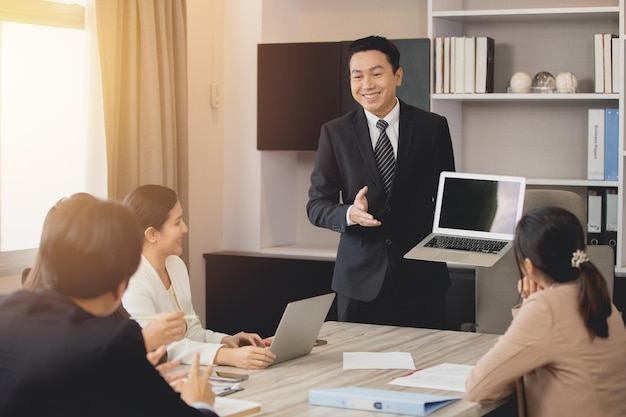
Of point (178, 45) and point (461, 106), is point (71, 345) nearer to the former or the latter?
point (178, 45)

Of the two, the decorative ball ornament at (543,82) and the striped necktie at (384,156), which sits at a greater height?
the decorative ball ornament at (543,82)

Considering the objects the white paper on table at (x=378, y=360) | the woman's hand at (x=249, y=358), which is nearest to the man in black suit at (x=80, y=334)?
the woman's hand at (x=249, y=358)

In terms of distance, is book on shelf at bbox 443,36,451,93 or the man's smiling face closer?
the man's smiling face

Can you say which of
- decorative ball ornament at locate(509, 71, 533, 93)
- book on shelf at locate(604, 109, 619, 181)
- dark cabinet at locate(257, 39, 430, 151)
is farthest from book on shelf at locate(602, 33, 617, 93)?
dark cabinet at locate(257, 39, 430, 151)

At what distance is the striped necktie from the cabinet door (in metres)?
1.25

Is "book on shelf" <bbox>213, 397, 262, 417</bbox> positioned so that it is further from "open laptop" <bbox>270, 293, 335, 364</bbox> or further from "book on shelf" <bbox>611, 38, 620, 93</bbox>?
"book on shelf" <bbox>611, 38, 620, 93</bbox>

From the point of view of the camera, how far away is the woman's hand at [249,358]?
8.18 ft

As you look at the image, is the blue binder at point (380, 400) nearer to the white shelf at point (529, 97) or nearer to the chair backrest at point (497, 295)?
the chair backrest at point (497, 295)

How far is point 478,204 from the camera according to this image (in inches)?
129

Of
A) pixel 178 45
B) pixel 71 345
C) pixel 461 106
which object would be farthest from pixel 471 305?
pixel 71 345

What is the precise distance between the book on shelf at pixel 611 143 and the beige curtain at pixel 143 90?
6.61 ft

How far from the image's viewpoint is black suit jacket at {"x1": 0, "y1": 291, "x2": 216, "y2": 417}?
151 cm

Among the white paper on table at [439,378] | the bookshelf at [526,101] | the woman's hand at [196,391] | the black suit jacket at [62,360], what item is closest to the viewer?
the black suit jacket at [62,360]

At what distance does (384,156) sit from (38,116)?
1.53 metres
